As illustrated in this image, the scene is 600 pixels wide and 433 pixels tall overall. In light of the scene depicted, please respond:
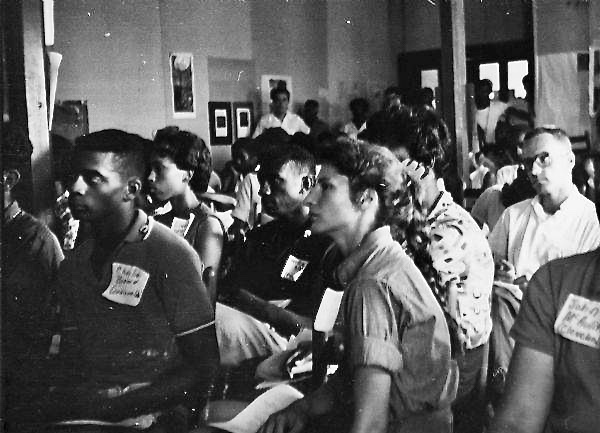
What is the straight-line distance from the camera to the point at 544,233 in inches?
87.4

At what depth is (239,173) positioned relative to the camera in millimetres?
2184

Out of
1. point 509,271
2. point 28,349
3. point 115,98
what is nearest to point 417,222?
point 509,271

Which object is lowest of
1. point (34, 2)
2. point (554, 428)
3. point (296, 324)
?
point (554, 428)

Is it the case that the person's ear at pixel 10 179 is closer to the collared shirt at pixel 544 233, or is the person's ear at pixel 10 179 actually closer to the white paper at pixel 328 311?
the white paper at pixel 328 311

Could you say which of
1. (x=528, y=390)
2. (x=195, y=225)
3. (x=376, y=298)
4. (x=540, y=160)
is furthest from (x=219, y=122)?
(x=528, y=390)

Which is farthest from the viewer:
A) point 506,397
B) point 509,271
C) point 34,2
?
point 509,271

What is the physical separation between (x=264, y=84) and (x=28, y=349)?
38.7 inches

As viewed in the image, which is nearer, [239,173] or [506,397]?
[506,397]

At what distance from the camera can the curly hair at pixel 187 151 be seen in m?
2.15

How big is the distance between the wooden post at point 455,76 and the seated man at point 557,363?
0.71 m

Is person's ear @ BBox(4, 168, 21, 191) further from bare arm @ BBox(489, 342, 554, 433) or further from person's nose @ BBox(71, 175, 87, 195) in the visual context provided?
bare arm @ BBox(489, 342, 554, 433)

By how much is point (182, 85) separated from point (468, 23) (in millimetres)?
854

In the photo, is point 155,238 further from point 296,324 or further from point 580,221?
point 580,221

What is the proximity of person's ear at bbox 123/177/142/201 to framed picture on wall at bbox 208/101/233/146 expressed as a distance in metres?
0.23
